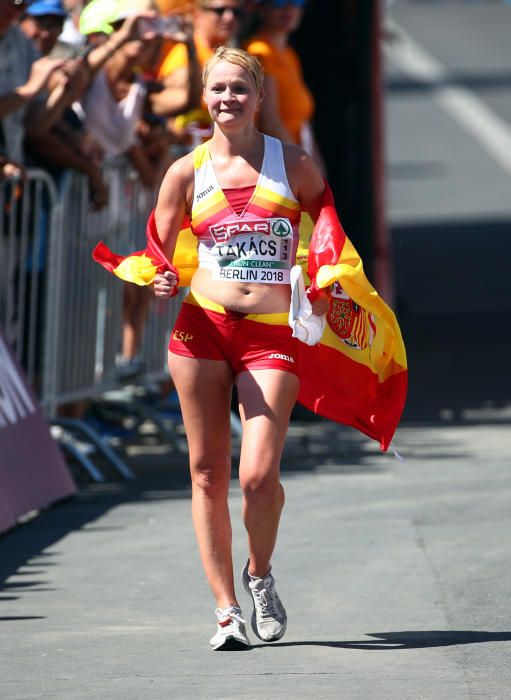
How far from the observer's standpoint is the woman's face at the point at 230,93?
5.88 m

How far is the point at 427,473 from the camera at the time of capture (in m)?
9.86

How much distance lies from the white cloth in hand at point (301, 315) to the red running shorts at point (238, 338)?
21 cm

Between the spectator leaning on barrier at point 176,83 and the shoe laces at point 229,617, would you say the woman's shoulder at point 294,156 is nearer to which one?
the shoe laces at point 229,617

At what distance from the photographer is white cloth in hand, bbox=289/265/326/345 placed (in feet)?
18.9

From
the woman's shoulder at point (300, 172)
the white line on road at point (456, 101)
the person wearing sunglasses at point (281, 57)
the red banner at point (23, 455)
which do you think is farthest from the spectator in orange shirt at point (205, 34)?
the white line on road at point (456, 101)

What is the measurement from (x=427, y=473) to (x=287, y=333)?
401 centimetres

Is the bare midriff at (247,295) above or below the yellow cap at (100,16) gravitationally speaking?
below

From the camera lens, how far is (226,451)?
19.9 ft

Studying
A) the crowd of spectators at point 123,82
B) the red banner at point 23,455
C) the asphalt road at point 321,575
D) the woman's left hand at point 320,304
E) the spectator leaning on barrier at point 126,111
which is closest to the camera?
the asphalt road at point 321,575

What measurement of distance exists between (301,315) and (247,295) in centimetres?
28

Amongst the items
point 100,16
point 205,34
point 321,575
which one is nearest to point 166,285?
point 321,575

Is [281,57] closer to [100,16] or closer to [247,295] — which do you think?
[100,16]

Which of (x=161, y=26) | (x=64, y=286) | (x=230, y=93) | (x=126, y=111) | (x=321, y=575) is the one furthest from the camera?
(x=126, y=111)

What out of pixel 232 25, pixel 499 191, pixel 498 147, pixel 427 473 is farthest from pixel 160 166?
pixel 498 147
